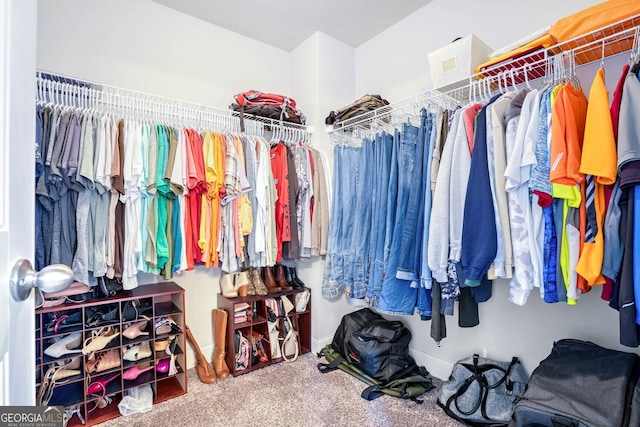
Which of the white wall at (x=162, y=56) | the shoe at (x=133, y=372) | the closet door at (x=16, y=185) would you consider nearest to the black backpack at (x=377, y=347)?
the white wall at (x=162, y=56)

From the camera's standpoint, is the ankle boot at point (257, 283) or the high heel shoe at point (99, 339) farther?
the ankle boot at point (257, 283)

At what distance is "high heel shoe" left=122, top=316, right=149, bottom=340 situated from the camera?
6.05 feet

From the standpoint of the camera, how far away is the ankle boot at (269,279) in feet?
8.27

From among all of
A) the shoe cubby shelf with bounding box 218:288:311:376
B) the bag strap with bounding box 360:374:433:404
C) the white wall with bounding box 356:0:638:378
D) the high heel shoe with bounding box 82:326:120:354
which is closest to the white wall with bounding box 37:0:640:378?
the white wall with bounding box 356:0:638:378

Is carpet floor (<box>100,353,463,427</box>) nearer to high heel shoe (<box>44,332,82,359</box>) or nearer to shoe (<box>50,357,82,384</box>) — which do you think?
shoe (<box>50,357,82,384</box>)

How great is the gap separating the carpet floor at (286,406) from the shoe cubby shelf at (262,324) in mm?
176

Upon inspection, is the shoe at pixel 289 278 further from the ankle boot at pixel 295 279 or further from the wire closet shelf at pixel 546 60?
the wire closet shelf at pixel 546 60

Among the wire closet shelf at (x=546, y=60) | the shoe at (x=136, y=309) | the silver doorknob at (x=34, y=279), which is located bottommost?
the shoe at (x=136, y=309)

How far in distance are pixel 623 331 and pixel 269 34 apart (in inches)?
110

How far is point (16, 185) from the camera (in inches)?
20.7

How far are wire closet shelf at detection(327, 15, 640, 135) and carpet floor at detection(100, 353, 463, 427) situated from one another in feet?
5.79

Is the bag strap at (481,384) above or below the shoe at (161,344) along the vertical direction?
below

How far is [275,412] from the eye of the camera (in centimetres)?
183

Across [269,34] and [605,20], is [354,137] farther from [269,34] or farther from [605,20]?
[605,20]
